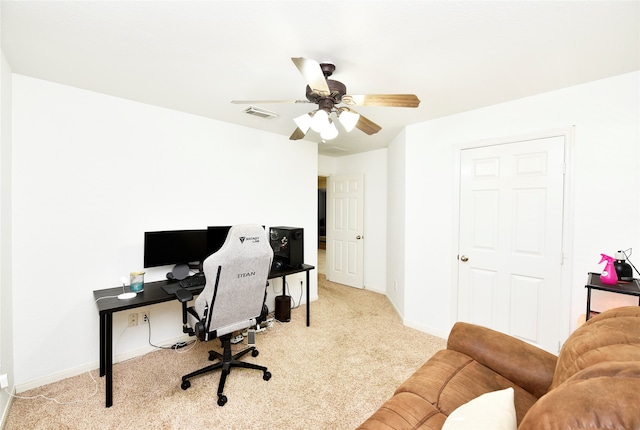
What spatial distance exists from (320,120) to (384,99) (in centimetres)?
43

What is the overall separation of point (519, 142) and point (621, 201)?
87 centimetres

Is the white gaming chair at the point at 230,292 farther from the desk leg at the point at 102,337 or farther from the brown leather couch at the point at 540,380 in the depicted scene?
the brown leather couch at the point at 540,380

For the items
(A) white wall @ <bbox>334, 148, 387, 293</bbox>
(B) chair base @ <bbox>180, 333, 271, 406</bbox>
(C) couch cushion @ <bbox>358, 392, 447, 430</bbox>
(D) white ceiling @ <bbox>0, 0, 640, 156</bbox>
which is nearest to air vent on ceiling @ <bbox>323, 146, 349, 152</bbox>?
(A) white wall @ <bbox>334, 148, 387, 293</bbox>

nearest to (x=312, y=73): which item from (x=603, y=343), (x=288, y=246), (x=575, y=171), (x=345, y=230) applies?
(x=603, y=343)

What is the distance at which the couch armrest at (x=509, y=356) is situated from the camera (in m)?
1.38

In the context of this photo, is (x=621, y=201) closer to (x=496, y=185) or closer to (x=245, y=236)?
(x=496, y=185)

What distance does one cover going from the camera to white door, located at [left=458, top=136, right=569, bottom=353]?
7.91 feet

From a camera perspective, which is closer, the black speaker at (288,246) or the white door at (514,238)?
the white door at (514,238)

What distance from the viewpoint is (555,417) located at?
64 centimetres

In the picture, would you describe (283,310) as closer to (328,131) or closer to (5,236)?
(328,131)

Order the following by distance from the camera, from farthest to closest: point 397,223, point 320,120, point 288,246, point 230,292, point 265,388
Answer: point 397,223, point 288,246, point 265,388, point 230,292, point 320,120

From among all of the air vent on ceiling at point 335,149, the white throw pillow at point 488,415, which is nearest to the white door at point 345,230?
the air vent on ceiling at point 335,149

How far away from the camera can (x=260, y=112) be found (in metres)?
2.85

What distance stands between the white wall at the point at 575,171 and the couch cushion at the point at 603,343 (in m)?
1.29
